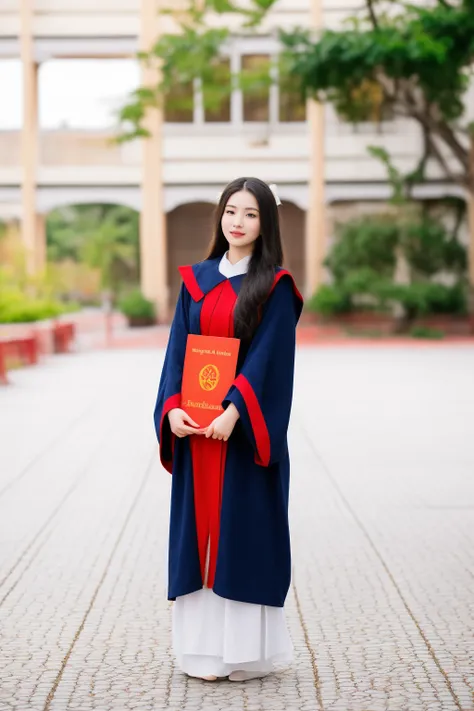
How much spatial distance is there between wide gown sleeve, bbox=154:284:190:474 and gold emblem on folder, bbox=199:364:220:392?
119 millimetres

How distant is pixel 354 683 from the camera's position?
4.32 meters

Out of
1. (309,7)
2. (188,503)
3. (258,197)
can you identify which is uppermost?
(309,7)

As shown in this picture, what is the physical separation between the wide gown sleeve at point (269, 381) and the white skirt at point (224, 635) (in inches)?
21.5

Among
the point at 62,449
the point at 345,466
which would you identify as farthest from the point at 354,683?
the point at 62,449

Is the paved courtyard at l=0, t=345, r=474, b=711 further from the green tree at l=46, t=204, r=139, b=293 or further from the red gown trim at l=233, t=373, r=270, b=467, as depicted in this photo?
the green tree at l=46, t=204, r=139, b=293

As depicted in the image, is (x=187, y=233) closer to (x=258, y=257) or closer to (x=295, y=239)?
(x=295, y=239)

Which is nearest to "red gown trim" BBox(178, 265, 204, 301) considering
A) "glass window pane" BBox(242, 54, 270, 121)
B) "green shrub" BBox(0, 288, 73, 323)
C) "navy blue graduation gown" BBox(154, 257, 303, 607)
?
"navy blue graduation gown" BBox(154, 257, 303, 607)

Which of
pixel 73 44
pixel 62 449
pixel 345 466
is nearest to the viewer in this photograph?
pixel 345 466

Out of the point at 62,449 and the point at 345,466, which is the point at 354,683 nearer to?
the point at 345,466

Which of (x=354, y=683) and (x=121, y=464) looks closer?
(x=354, y=683)

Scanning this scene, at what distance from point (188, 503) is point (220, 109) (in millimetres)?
29637

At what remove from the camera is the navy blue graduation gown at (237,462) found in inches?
166

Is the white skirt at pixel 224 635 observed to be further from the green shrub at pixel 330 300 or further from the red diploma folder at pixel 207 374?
the green shrub at pixel 330 300

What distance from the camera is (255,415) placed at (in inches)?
165
